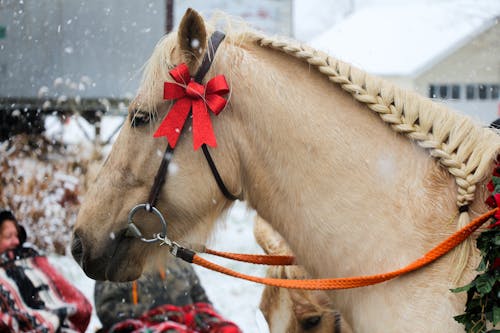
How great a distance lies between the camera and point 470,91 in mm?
18484

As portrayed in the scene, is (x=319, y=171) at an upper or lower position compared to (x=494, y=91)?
upper

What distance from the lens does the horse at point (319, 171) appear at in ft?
6.53

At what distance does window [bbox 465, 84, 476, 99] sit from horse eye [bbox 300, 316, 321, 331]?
16.5 m

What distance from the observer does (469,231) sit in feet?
6.30

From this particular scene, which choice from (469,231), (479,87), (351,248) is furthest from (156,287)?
(479,87)

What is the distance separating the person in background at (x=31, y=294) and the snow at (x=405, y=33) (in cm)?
1293

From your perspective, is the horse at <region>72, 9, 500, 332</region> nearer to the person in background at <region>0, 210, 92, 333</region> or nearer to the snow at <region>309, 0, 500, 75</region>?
the person in background at <region>0, 210, 92, 333</region>

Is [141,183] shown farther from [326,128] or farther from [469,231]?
[469,231]

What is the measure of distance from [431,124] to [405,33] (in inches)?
813

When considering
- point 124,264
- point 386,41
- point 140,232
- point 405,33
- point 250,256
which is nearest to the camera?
point 140,232

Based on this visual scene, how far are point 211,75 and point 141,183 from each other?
0.47 meters

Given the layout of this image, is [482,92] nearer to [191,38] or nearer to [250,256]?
[250,256]

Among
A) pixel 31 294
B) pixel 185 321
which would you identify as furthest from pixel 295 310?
pixel 31 294

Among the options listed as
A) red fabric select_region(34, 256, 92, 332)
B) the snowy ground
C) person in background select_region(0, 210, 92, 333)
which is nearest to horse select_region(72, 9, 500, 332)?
person in background select_region(0, 210, 92, 333)
